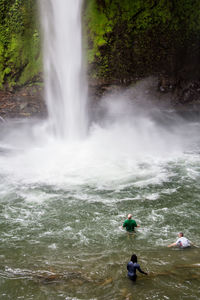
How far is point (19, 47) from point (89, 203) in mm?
21289

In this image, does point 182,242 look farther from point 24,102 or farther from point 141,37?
point 24,102

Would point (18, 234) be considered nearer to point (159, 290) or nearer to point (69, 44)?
point (159, 290)

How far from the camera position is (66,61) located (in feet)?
74.8

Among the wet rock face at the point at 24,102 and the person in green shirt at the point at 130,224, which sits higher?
the wet rock face at the point at 24,102

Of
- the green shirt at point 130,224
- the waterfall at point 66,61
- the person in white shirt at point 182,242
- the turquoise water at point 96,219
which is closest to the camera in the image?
the turquoise water at point 96,219

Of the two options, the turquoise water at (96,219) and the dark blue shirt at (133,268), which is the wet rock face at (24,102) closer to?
the turquoise water at (96,219)

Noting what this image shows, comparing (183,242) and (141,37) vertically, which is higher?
(141,37)

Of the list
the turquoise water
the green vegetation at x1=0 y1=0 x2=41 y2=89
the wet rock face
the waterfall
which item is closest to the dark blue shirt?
the turquoise water

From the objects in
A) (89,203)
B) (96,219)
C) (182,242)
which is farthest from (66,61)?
(182,242)

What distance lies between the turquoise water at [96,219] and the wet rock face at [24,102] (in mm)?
6997

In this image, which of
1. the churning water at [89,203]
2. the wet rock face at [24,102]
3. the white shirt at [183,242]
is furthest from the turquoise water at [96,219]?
the wet rock face at [24,102]

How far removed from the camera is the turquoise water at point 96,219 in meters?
6.83

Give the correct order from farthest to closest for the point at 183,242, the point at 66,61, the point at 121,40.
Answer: the point at 121,40, the point at 66,61, the point at 183,242

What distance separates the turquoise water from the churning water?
0.03m
